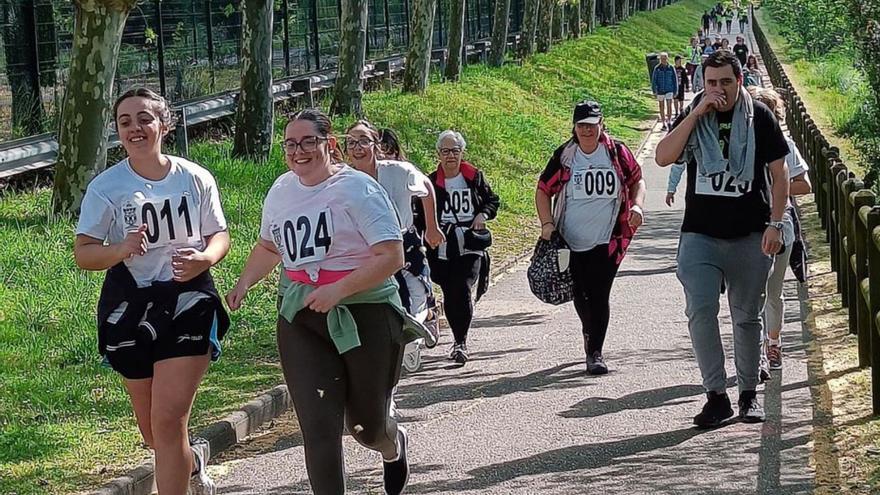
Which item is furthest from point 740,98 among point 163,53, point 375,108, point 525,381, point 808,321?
point 375,108

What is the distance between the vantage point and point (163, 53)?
2020cm

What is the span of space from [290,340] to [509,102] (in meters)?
24.9

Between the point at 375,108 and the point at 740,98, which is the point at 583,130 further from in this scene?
the point at 375,108

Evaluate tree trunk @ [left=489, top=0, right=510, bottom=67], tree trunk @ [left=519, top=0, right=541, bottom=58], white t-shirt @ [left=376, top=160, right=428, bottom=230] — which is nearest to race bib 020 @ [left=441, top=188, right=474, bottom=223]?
white t-shirt @ [left=376, top=160, right=428, bottom=230]

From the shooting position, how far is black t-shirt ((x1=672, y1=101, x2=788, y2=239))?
773 centimetres

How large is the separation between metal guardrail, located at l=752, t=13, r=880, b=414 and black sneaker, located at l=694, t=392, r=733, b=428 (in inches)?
31.6

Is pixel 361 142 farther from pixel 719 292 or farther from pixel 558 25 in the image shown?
pixel 558 25

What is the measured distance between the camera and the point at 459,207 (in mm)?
10359

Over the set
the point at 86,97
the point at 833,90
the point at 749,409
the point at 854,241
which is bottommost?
the point at 833,90

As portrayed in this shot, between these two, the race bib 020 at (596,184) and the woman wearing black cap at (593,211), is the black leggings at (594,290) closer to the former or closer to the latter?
the woman wearing black cap at (593,211)

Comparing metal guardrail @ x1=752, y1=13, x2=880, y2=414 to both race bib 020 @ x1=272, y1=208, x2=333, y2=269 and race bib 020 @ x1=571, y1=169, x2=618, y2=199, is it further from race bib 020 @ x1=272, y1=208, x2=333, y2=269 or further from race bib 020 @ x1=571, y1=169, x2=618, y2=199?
race bib 020 @ x1=272, y1=208, x2=333, y2=269

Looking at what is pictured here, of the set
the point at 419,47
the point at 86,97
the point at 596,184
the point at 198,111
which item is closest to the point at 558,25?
the point at 419,47

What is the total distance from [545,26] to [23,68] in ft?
93.0

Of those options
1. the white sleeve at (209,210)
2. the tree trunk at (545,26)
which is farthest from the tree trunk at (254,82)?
the tree trunk at (545,26)
